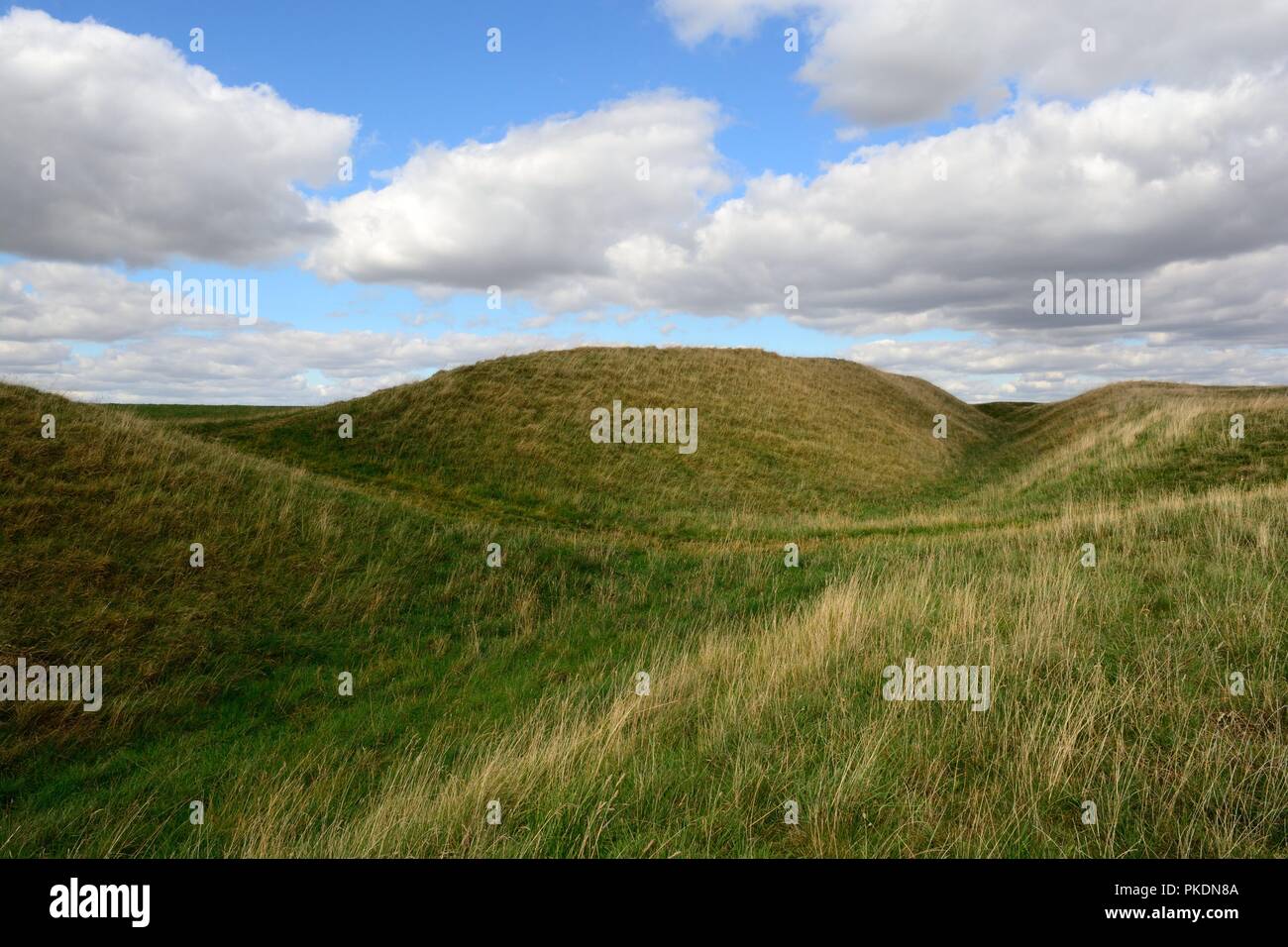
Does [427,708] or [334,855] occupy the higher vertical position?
[334,855]

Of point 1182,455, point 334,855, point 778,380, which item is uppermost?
point 778,380

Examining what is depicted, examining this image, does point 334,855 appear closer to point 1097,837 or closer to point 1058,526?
point 1097,837

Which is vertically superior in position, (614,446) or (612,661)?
(614,446)

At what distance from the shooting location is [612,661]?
12.0 m

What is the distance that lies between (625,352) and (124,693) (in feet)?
140

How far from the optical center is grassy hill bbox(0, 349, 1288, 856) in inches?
200

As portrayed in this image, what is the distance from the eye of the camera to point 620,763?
5.87 meters

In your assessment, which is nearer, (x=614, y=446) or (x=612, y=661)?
(x=612, y=661)

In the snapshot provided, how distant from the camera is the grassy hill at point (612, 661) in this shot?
5.07 m

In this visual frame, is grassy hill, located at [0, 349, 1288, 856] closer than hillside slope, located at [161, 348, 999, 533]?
Yes

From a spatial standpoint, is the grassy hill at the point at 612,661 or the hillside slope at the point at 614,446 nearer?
the grassy hill at the point at 612,661

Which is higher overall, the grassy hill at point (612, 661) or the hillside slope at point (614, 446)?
the hillside slope at point (614, 446)

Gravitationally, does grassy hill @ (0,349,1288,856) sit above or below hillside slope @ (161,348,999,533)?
below
